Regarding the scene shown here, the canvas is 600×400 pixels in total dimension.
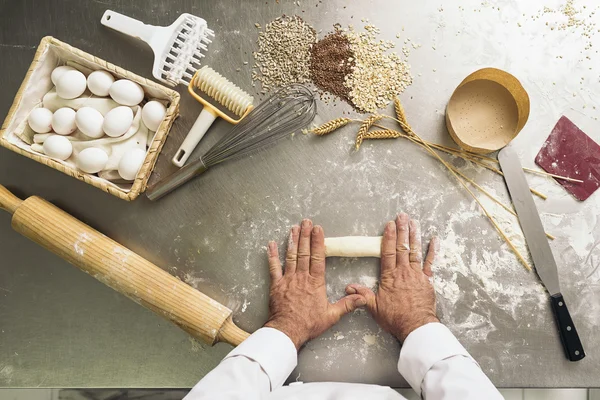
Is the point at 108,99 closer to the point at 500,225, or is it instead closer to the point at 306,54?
the point at 306,54

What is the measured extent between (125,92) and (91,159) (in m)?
0.17

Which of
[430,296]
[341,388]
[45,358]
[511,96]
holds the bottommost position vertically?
[45,358]

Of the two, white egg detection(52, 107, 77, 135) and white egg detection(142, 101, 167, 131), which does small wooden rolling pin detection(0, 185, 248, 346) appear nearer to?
white egg detection(52, 107, 77, 135)

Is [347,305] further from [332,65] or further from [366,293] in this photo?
[332,65]

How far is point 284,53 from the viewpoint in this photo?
1.17 meters

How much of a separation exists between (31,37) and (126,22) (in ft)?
0.88

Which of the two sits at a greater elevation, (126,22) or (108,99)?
(126,22)

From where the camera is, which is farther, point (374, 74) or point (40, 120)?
point (374, 74)

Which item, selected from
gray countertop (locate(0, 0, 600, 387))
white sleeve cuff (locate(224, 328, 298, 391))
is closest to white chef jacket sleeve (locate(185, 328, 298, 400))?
white sleeve cuff (locate(224, 328, 298, 391))

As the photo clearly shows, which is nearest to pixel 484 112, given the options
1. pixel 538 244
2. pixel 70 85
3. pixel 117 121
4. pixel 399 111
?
pixel 399 111

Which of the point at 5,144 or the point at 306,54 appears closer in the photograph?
the point at 5,144

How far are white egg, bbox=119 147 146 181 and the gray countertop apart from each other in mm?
111

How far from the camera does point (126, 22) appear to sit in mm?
1145

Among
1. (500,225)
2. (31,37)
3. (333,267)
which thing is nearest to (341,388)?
(333,267)
